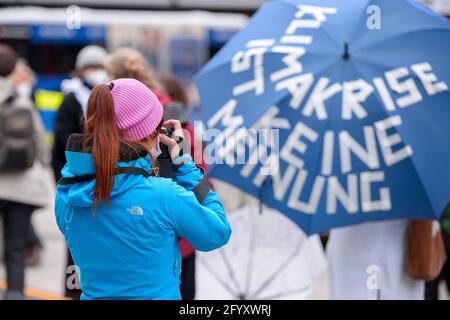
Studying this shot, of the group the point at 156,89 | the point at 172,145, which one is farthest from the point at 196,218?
the point at 156,89

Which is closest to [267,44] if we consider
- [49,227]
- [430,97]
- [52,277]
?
[430,97]

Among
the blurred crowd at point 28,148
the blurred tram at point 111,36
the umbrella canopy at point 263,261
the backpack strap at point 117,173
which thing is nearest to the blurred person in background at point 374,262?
the umbrella canopy at point 263,261

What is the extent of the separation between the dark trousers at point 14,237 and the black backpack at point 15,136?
0.27 m

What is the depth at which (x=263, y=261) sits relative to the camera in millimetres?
4340

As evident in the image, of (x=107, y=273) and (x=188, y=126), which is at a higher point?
(x=188, y=126)

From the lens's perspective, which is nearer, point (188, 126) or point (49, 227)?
point (188, 126)

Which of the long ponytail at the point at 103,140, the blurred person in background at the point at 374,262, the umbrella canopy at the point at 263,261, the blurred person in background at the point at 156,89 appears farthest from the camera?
the umbrella canopy at the point at 263,261

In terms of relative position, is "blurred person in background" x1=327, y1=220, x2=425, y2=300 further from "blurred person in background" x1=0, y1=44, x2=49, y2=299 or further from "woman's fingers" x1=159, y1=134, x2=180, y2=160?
"blurred person in background" x1=0, y1=44, x2=49, y2=299

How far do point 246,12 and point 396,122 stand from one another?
55.4ft

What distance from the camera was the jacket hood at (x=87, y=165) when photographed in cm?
255

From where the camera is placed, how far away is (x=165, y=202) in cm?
258

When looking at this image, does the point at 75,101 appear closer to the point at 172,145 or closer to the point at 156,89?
the point at 156,89

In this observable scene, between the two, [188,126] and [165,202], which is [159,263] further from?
[188,126]

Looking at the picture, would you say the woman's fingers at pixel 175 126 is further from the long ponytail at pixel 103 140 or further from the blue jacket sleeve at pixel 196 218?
the long ponytail at pixel 103 140
